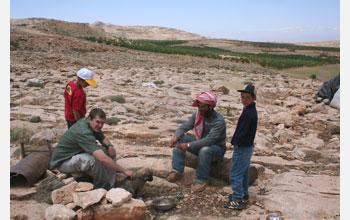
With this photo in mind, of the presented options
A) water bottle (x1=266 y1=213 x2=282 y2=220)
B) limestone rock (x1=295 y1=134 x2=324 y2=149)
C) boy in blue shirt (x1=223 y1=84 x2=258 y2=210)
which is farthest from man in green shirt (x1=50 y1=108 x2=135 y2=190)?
limestone rock (x1=295 y1=134 x2=324 y2=149)

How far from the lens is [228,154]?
5371 mm

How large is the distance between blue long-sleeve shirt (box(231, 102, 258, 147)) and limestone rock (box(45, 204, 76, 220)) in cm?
211

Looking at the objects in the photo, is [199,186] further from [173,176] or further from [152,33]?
[152,33]

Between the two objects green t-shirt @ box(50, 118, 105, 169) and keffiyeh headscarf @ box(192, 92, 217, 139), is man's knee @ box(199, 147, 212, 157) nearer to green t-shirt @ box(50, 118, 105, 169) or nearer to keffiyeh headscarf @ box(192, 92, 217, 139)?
keffiyeh headscarf @ box(192, 92, 217, 139)

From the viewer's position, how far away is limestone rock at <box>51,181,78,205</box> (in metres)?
3.25

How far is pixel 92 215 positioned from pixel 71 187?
1.46ft

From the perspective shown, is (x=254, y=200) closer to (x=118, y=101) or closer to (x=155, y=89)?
(x=118, y=101)

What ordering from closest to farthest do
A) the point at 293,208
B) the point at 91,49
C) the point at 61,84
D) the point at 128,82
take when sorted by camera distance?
the point at 293,208 < the point at 61,84 < the point at 128,82 < the point at 91,49

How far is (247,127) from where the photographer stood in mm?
3480

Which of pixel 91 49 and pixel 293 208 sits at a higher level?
pixel 91 49

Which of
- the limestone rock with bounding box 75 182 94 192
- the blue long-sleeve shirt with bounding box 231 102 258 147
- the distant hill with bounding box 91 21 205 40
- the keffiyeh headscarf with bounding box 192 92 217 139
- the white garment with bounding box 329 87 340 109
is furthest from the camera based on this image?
the distant hill with bounding box 91 21 205 40

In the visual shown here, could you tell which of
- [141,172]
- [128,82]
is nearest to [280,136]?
[141,172]

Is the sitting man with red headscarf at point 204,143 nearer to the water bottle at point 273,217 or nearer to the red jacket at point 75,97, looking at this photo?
the water bottle at point 273,217

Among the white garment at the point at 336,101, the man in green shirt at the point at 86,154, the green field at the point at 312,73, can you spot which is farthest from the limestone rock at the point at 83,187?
the green field at the point at 312,73
